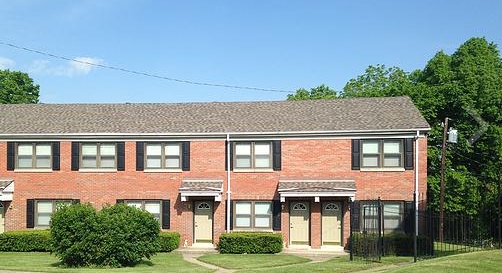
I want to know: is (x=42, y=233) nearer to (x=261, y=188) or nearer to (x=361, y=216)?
(x=261, y=188)

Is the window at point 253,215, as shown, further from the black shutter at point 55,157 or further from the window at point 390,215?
the black shutter at point 55,157

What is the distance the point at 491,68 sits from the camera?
4541cm

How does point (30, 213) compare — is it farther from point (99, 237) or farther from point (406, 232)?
point (406, 232)

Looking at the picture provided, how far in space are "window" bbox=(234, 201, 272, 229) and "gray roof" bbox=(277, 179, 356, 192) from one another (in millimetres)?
1539

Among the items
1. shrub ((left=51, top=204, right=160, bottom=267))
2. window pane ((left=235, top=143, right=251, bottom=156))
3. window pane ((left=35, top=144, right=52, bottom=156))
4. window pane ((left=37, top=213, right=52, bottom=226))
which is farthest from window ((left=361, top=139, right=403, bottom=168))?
window pane ((left=37, top=213, right=52, bottom=226))

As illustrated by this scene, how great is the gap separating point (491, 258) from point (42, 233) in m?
19.8

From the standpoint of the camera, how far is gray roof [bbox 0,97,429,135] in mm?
32375

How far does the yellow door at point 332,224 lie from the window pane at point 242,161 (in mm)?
4243

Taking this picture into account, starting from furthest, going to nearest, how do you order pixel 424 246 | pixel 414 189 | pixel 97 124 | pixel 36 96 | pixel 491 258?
1. pixel 36 96
2. pixel 97 124
3. pixel 414 189
4. pixel 424 246
5. pixel 491 258

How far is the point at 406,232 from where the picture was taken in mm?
30438

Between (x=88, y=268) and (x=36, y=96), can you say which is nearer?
(x=88, y=268)

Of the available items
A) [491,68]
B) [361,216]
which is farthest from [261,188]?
[491,68]

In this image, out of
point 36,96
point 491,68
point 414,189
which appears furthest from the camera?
point 36,96

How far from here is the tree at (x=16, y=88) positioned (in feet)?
186
